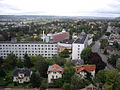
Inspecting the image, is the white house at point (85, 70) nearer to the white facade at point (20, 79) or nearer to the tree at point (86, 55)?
the tree at point (86, 55)

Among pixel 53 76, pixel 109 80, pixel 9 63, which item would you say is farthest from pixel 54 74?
pixel 9 63

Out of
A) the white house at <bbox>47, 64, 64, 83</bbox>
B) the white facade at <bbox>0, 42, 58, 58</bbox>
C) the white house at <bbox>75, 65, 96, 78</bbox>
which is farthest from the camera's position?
the white facade at <bbox>0, 42, 58, 58</bbox>

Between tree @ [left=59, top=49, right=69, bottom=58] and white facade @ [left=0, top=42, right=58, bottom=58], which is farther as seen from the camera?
white facade @ [left=0, top=42, right=58, bottom=58]

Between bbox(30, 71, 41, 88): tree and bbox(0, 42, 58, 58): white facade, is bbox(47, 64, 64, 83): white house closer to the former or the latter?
bbox(30, 71, 41, 88): tree

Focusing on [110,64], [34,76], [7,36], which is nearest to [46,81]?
[34,76]

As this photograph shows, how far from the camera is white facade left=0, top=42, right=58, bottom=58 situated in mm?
29766

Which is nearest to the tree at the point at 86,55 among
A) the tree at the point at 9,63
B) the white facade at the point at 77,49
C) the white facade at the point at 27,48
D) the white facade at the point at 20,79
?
the white facade at the point at 77,49

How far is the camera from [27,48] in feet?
98.3

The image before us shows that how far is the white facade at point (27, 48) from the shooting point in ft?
97.7

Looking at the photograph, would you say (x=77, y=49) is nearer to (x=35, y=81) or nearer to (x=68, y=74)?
(x=68, y=74)

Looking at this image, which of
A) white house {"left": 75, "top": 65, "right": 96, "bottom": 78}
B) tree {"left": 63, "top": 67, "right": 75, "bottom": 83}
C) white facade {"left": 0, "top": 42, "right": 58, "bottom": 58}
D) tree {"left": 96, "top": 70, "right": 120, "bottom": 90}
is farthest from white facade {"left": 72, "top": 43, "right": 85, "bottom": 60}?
tree {"left": 96, "top": 70, "right": 120, "bottom": 90}

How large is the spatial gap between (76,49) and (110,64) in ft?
18.2

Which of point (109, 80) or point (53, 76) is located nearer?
point (109, 80)

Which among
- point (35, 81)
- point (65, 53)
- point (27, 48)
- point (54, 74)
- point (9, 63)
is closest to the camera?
point (35, 81)
